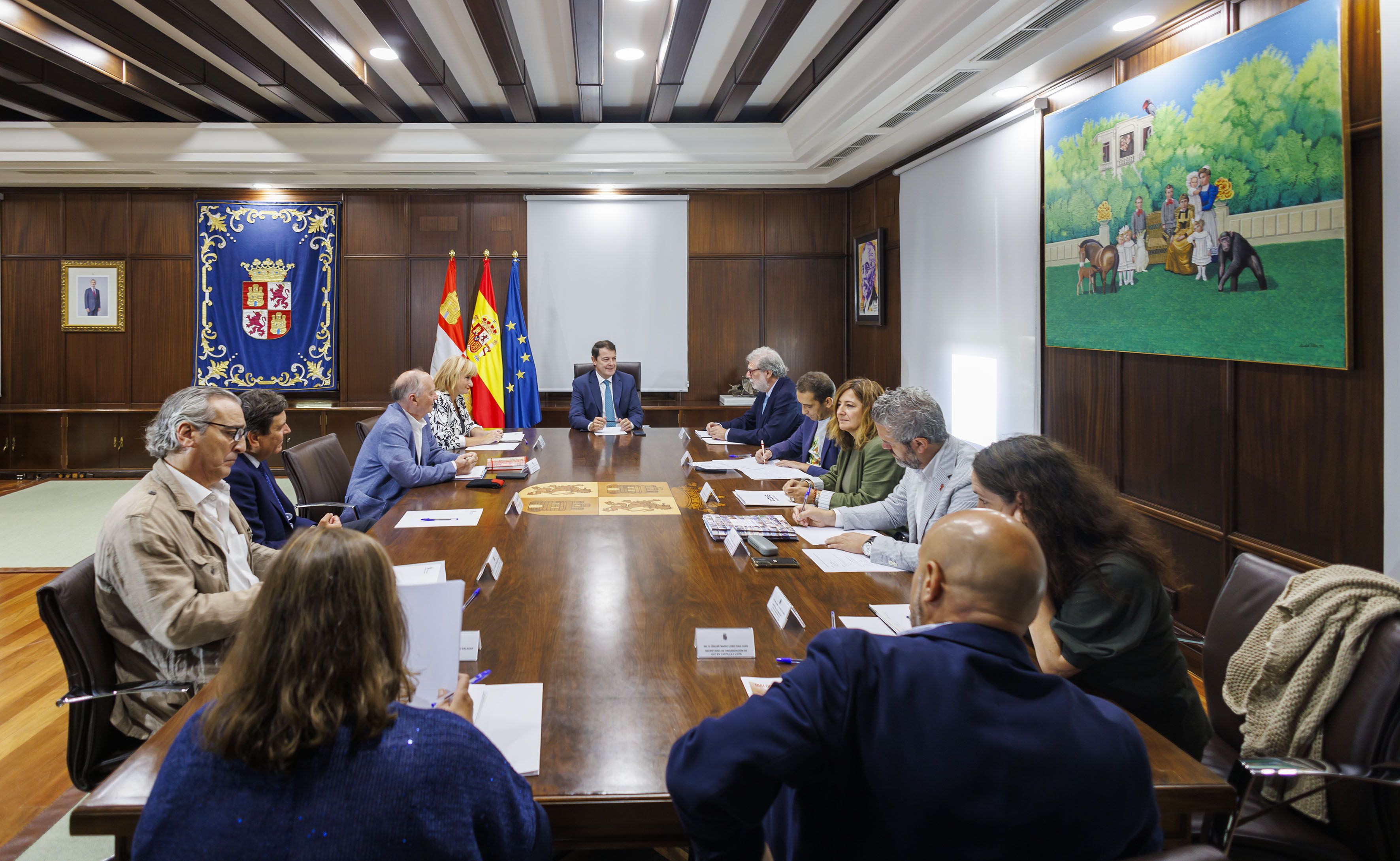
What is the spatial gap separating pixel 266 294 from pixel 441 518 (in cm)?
582

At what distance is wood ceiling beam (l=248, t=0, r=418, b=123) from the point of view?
4.41 m

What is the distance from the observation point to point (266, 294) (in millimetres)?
7945

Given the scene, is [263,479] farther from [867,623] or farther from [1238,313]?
[1238,313]

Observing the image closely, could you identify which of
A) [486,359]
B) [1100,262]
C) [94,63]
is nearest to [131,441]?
[486,359]

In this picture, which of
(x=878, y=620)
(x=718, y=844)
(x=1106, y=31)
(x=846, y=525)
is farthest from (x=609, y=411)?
(x=718, y=844)

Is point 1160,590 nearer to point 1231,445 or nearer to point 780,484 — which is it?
point 1231,445

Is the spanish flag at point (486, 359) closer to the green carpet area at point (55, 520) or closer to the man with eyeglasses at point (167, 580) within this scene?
the green carpet area at point (55, 520)

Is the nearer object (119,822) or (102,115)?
(119,822)

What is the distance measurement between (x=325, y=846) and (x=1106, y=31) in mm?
4188

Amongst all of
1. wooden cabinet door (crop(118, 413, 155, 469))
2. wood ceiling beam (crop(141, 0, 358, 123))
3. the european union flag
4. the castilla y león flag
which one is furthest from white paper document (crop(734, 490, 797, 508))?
wooden cabinet door (crop(118, 413, 155, 469))

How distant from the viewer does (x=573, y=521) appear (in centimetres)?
314

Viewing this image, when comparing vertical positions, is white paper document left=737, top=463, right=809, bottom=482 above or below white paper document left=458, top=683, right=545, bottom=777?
above

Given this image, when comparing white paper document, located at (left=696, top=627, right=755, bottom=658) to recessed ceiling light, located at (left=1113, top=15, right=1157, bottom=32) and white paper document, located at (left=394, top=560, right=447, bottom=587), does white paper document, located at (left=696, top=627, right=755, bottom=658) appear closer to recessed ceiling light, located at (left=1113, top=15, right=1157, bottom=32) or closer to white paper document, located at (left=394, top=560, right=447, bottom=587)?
white paper document, located at (left=394, top=560, right=447, bottom=587)

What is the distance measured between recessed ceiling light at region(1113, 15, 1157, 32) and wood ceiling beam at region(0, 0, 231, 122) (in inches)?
212
